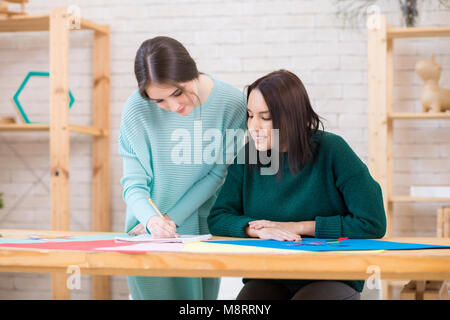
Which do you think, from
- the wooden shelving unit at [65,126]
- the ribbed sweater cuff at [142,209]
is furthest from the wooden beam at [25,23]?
the ribbed sweater cuff at [142,209]

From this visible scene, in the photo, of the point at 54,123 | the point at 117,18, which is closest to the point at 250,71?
the point at 117,18

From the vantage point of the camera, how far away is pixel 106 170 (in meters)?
3.19

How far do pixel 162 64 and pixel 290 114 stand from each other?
39 centimetres

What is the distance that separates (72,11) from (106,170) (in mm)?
866

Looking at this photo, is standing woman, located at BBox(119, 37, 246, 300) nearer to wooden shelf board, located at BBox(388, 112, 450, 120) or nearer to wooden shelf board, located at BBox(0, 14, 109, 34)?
wooden shelf board, located at BBox(388, 112, 450, 120)

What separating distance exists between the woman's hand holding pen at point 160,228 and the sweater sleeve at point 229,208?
139 millimetres

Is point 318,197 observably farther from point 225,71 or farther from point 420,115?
point 225,71

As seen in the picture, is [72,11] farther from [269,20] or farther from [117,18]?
[269,20]

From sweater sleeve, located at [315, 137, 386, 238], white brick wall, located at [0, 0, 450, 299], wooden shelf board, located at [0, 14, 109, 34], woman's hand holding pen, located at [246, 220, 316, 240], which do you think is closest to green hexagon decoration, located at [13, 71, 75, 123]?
white brick wall, located at [0, 0, 450, 299]

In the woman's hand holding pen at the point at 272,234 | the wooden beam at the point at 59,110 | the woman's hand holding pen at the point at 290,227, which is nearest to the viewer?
the woman's hand holding pen at the point at 272,234

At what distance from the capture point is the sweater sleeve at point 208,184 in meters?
1.84

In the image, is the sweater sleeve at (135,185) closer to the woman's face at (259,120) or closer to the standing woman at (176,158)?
the standing woman at (176,158)

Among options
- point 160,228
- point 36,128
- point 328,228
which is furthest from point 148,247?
point 36,128

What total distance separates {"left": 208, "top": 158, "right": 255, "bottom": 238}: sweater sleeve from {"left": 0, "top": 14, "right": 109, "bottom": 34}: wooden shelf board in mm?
1564
